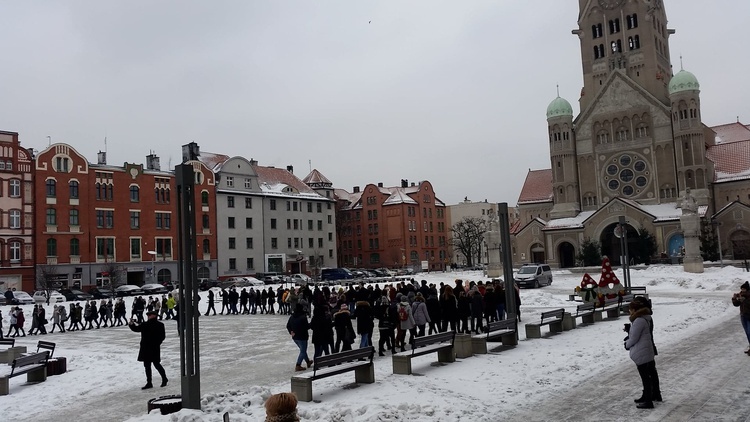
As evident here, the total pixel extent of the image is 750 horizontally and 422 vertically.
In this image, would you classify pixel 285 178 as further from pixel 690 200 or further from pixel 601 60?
pixel 690 200

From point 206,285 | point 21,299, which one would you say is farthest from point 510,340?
point 206,285

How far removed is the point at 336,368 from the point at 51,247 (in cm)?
5133

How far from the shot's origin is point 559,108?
72188mm

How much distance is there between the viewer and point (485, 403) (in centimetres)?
995

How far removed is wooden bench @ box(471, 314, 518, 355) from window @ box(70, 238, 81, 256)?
1965 inches

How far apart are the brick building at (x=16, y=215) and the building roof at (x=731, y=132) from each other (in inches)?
3048

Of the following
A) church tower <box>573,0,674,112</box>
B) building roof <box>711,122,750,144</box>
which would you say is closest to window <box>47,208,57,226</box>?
church tower <box>573,0,674,112</box>

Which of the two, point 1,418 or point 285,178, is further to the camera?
point 285,178

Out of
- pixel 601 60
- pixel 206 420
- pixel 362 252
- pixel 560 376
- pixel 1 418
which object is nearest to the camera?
pixel 206 420

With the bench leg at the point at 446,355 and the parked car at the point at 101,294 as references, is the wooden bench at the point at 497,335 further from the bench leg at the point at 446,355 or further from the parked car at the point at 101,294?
the parked car at the point at 101,294

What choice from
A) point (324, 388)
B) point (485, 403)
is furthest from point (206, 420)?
point (485, 403)

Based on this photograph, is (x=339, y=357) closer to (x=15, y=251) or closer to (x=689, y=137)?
(x=15, y=251)

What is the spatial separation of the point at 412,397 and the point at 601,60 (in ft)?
235

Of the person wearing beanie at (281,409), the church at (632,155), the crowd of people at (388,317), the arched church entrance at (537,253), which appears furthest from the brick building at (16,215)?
the person wearing beanie at (281,409)
